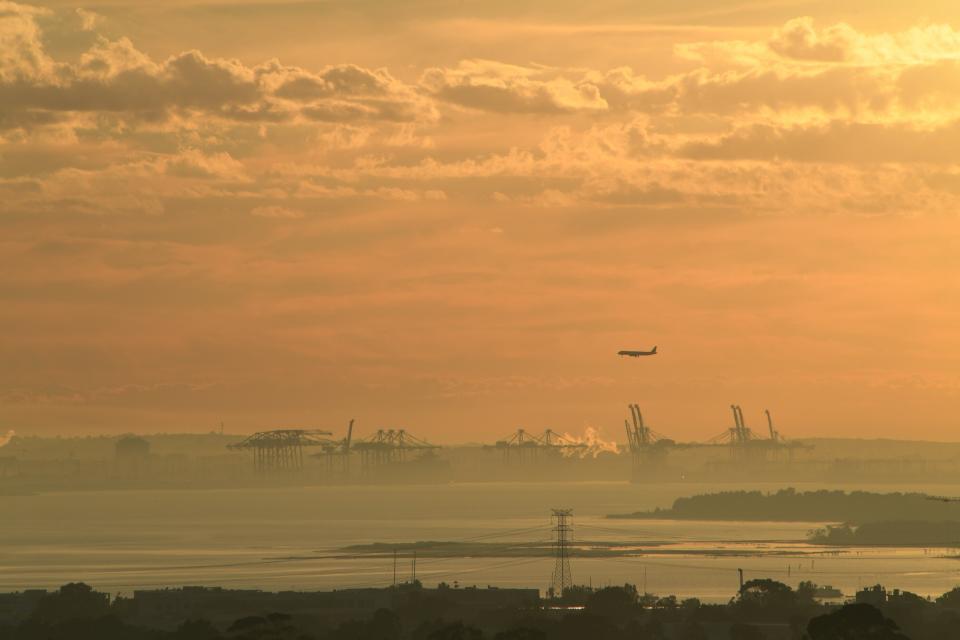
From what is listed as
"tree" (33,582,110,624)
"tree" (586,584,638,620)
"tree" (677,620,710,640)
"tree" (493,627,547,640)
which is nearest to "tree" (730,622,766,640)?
"tree" (677,620,710,640)

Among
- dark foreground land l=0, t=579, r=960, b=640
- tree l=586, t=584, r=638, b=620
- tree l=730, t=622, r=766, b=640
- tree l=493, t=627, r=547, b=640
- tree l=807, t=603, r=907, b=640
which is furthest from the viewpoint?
tree l=586, t=584, r=638, b=620

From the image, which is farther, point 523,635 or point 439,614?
point 439,614

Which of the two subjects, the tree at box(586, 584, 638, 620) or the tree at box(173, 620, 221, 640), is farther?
the tree at box(586, 584, 638, 620)

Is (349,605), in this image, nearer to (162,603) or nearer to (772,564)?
(162,603)

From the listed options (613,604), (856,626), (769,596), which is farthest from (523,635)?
(769,596)

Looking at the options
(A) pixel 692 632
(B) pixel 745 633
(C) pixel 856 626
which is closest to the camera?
(C) pixel 856 626

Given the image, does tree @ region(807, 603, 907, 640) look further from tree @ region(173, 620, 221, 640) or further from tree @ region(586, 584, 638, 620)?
tree @ region(586, 584, 638, 620)

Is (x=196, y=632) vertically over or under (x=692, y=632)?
over

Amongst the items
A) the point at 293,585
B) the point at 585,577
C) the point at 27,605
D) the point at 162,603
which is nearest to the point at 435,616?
the point at 162,603

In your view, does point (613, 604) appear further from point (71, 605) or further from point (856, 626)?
point (856, 626)
